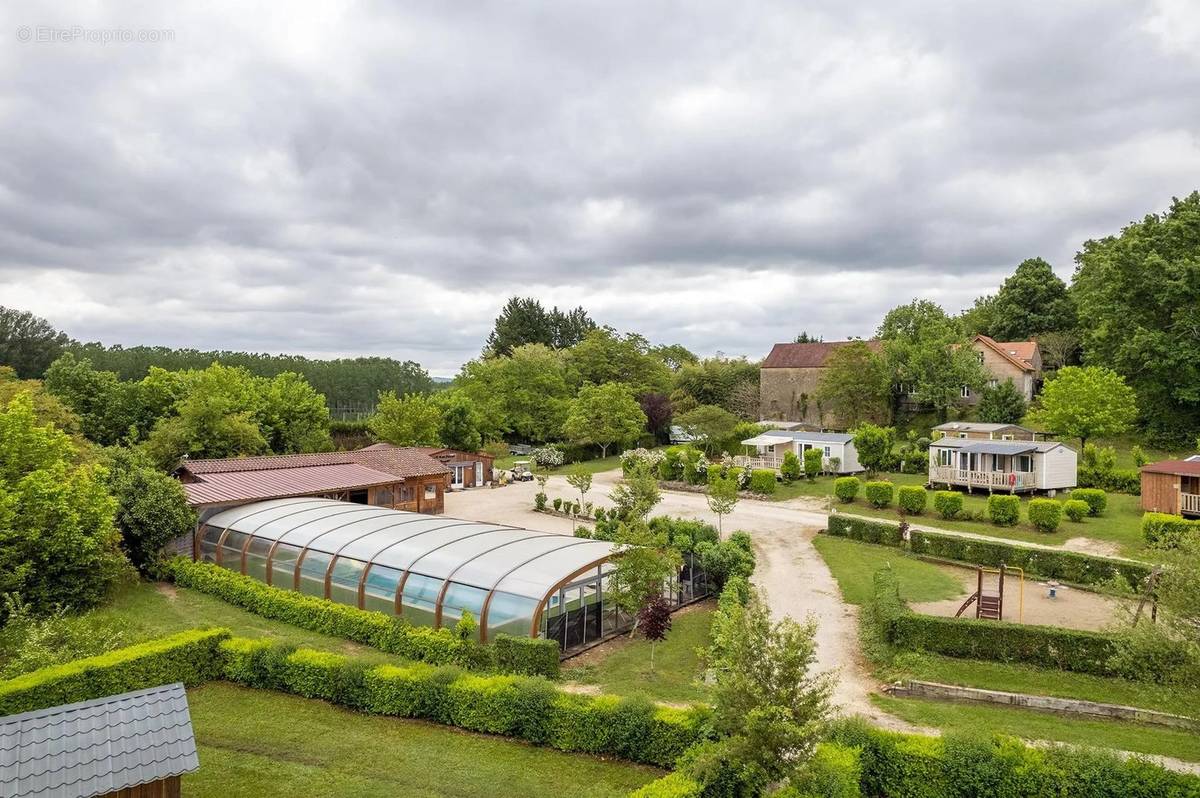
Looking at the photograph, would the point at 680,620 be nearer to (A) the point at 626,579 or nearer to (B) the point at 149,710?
(A) the point at 626,579

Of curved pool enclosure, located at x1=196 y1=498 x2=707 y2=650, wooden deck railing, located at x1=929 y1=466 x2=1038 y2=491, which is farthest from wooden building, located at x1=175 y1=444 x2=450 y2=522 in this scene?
wooden deck railing, located at x1=929 y1=466 x2=1038 y2=491

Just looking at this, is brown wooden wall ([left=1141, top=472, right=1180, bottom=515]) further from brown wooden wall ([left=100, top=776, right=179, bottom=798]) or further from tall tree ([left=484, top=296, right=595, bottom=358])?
tall tree ([left=484, top=296, right=595, bottom=358])

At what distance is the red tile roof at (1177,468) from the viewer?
27.2 m

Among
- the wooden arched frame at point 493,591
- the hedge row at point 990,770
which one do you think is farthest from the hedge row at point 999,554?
the wooden arched frame at point 493,591

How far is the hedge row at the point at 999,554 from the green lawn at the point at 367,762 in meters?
15.6

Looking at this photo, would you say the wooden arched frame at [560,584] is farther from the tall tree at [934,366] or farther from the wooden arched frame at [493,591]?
the tall tree at [934,366]

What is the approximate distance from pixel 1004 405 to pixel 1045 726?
4227 centimetres

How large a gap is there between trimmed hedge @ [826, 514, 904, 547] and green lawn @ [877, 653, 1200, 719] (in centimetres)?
Result: 1173

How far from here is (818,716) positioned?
29.7 ft

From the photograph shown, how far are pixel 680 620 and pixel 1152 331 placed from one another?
40.5 metres

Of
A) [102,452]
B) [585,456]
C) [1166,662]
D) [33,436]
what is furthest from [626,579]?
[585,456]

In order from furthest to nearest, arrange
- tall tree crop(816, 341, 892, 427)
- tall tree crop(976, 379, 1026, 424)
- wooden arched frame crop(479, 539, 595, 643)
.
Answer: tall tree crop(816, 341, 892, 427), tall tree crop(976, 379, 1026, 424), wooden arched frame crop(479, 539, 595, 643)

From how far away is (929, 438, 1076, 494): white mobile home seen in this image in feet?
110

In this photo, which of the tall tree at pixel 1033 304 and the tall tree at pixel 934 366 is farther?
the tall tree at pixel 1033 304
